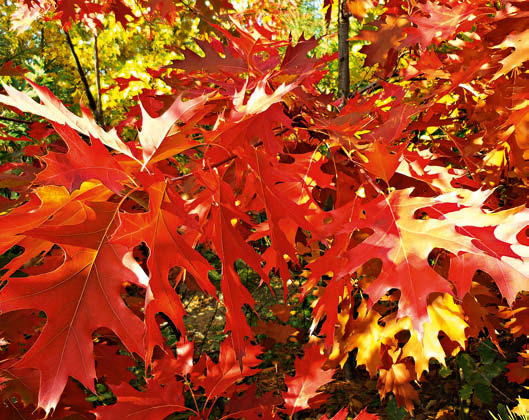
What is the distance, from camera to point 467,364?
1.90 meters

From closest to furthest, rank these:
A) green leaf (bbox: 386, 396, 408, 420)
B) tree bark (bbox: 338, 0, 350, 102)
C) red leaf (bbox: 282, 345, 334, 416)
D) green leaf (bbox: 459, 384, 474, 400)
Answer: red leaf (bbox: 282, 345, 334, 416) < tree bark (bbox: 338, 0, 350, 102) < green leaf (bbox: 459, 384, 474, 400) < green leaf (bbox: 386, 396, 408, 420)

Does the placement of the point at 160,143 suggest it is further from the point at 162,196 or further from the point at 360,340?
the point at 360,340

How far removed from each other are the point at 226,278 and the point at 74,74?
380 cm

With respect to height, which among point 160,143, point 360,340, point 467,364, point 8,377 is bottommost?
point 467,364

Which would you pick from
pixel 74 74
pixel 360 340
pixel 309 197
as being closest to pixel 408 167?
pixel 309 197

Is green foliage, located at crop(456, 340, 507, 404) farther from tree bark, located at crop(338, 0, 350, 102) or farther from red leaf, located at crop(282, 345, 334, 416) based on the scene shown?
tree bark, located at crop(338, 0, 350, 102)

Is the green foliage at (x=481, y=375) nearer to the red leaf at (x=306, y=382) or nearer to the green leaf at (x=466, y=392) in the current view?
the green leaf at (x=466, y=392)

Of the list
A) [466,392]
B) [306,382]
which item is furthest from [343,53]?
[466,392]

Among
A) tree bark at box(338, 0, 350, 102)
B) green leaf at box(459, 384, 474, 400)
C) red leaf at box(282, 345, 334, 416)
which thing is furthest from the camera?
green leaf at box(459, 384, 474, 400)

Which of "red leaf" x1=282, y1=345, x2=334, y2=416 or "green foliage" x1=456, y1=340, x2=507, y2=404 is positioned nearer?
"red leaf" x1=282, y1=345, x2=334, y2=416

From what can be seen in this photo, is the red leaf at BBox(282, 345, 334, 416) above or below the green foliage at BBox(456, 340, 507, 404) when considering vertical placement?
above

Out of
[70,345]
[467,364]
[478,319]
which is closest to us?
[70,345]

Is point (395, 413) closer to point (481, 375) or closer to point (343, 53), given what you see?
point (481, 375)

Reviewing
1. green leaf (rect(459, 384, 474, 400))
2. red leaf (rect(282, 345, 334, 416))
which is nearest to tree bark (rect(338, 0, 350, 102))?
red leaf (rect(282, 345, 334, 416))
